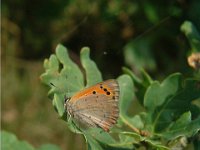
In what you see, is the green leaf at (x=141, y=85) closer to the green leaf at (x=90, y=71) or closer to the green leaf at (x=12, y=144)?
the green leaf at (x=90, y=71)

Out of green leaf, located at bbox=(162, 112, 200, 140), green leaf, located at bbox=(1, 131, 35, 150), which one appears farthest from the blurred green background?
green leaf, located at bbox=(162, 112, 200, 140)

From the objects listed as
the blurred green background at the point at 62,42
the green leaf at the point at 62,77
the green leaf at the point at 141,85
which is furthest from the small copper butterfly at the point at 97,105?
the blurred green background at the point at 62,42

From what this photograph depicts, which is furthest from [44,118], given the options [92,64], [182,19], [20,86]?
[92,64]

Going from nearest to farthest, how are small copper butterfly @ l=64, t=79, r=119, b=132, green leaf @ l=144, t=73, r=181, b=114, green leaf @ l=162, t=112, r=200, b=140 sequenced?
green leaf @ l=162, t=112, r=200, b=140
small copper butterfly @ l=64, t=79, r=119, b=132
green leaf @ l=144, t=73, r=181, b=114

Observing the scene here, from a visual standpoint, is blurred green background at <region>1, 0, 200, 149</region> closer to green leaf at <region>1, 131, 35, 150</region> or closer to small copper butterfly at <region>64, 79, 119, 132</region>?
green leaf at <region>1, 131, 35, 150</region>

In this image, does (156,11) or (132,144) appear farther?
(156,11)

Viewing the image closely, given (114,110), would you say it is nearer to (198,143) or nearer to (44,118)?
(198,143)
